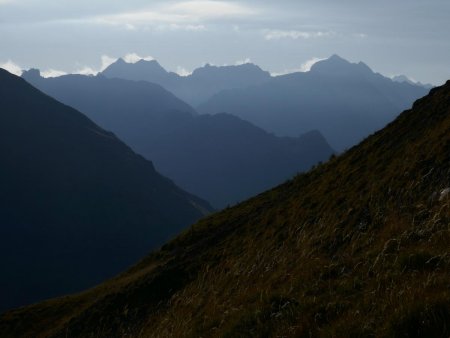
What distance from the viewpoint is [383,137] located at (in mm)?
36844

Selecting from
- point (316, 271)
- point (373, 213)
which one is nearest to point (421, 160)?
point (373, 213)

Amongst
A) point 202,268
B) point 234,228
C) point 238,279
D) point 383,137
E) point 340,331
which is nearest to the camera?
point 340,331

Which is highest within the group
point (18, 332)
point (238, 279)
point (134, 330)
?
point (238, 279)

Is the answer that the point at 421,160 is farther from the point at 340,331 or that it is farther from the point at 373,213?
the point at 340,331

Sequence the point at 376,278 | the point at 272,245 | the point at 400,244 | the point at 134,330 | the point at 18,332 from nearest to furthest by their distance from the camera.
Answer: the point at 376,278, the point at 400,244, the point at 134,330, the point at 272,245, the point at 18,332

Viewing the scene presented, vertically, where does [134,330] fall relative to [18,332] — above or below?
above

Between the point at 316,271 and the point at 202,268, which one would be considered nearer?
the point at 316,271

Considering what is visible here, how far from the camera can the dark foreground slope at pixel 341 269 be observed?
719cm

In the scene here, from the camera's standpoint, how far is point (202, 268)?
104ft

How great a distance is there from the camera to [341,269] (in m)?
10.3

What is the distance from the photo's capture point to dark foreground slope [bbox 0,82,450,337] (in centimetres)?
719

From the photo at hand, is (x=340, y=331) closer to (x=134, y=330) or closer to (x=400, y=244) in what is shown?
(x=400, y=244)

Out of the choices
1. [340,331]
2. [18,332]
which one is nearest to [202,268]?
[18,332]

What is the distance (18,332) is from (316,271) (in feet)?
131
